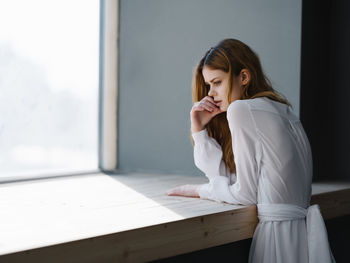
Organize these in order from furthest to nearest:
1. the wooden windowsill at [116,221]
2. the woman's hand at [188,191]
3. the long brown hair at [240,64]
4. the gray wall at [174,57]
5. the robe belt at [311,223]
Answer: the gray wall at [174,57] < the woman's hand at [188,191] < the long brown hair at [240,64] < the robe belt at [311,223] < the wooden windowsill at [116,221]

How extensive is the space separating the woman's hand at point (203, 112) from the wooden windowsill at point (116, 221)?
0.37 m

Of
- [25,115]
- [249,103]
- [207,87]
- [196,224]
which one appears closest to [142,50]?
[25,115]

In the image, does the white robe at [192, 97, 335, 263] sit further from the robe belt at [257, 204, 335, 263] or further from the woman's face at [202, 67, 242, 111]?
the woman's face at [202, 67, 242, 111]

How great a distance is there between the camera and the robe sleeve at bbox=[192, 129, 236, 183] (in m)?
2.23

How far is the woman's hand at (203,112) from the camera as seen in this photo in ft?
7.36

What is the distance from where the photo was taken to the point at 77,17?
10.7ft

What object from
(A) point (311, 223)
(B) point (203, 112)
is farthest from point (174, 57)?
(A) point (311, 223)

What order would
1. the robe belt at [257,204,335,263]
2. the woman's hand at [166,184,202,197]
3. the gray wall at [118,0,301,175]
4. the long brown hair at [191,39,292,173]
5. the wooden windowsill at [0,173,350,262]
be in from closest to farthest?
the wooden windowsill at [0,173,350,262]
the robe belt at [257,204,335,263]
the long brown hair at [191,39,292,173]
the woman's hand at [166,184,202,197]
the gray wall at [118,0,301,175]

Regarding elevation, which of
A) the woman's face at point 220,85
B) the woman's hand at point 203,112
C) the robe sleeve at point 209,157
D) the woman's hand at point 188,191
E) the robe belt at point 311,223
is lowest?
the robe belt at point 311,223

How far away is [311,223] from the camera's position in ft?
6.36

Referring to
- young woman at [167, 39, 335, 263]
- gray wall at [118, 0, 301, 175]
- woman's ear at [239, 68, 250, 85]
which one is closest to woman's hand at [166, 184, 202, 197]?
young woman at [167, 39, 335, 263]

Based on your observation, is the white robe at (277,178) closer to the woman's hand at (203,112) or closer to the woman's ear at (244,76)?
the woman's ear at (244,76)

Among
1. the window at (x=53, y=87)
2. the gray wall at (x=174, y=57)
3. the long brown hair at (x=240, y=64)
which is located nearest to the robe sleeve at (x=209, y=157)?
the long brown hair at (x=240, y=64)

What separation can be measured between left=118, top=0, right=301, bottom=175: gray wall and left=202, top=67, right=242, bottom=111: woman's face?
31.8 inches
